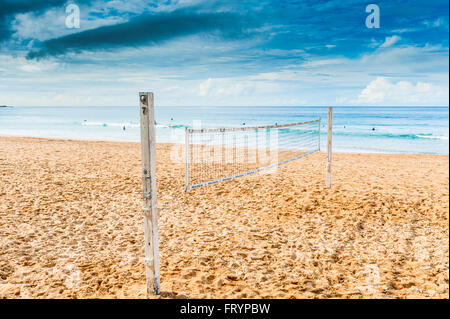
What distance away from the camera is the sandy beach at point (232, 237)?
12.9 feet

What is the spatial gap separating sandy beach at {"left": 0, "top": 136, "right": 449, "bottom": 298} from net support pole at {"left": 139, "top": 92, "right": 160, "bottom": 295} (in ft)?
1.02

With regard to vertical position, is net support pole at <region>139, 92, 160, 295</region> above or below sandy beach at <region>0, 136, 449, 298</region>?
above

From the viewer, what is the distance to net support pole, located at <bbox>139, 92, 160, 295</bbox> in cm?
322

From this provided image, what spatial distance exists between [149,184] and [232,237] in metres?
→ 2.52

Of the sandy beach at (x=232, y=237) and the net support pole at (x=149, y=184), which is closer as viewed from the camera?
the net support pole at (x=149, y=184)

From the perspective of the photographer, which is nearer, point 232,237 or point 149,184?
point 149,184

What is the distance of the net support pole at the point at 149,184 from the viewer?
3219 mm

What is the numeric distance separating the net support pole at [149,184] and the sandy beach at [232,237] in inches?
12.3

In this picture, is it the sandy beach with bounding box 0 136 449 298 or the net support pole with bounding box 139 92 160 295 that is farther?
the sandy beach with bounding box 0 136 449 298

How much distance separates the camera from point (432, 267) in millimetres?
4430

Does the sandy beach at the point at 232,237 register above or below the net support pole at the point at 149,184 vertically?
below

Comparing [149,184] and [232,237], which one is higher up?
[149,184]

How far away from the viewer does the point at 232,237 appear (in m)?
5.51
